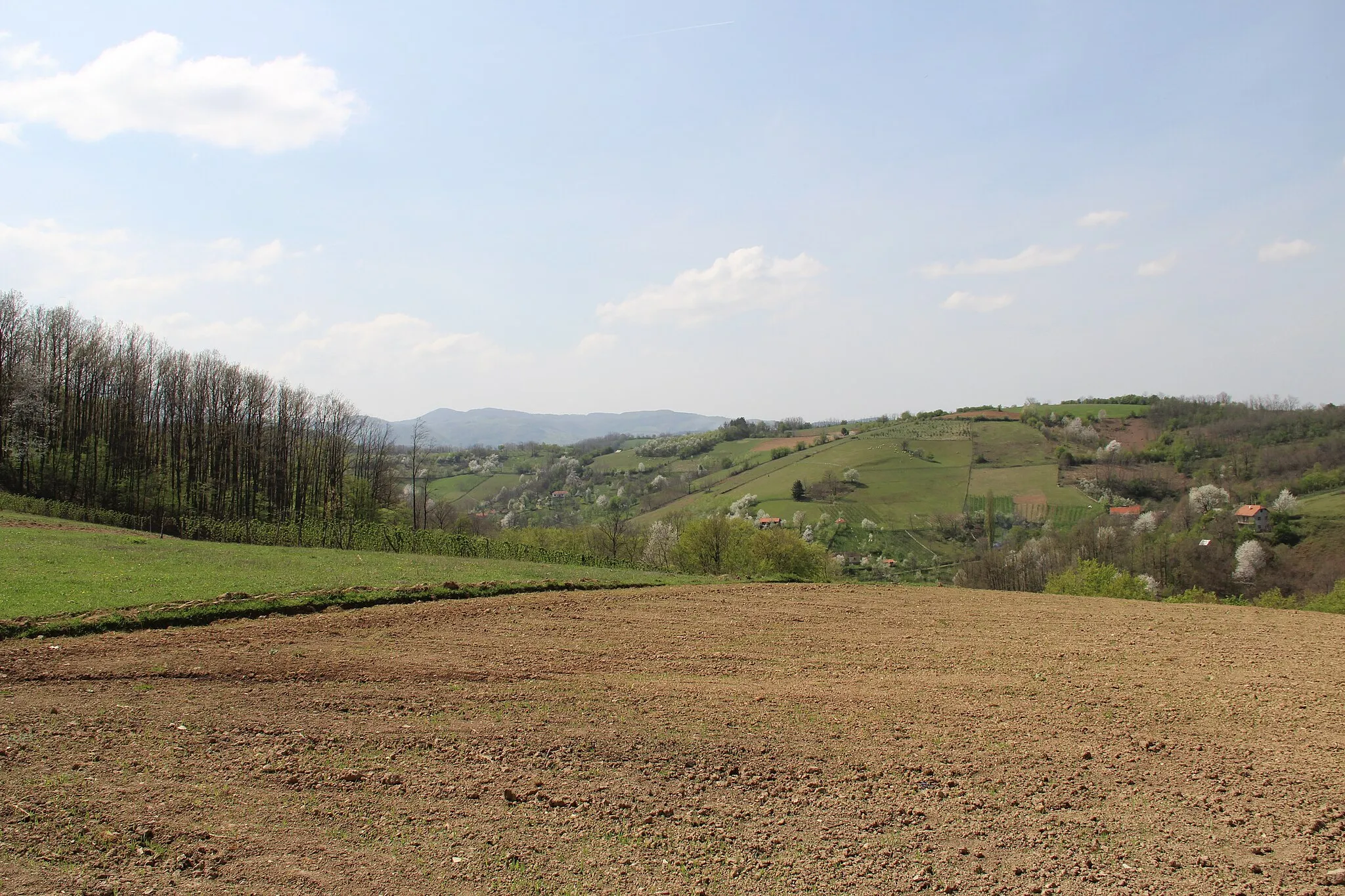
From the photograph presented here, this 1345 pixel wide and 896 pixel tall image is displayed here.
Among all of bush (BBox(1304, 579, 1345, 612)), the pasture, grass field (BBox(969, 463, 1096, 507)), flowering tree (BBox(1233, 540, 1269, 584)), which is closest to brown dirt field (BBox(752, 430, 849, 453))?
grass field (BBox(969, 463, 1096, 507))

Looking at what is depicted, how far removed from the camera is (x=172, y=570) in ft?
61.6

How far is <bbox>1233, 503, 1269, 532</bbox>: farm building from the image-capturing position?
220 feet

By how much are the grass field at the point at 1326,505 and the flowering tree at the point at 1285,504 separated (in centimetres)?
89

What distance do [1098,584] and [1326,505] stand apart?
164 ft

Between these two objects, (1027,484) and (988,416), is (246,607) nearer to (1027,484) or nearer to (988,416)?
(1027,484)

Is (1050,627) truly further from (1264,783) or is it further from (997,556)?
(997,556)

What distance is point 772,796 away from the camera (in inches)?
301

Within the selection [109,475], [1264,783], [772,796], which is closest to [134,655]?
[772,796]

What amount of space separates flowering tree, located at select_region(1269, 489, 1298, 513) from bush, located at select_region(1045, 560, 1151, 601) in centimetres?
3718

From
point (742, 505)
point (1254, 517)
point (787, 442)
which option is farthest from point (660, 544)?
point (787, 442)

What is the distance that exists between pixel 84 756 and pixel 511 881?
17.0ft

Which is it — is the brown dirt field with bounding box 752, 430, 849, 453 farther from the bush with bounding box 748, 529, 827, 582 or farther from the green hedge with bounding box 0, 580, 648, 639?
the green hedge with bounding box 0, 580, 648, 639

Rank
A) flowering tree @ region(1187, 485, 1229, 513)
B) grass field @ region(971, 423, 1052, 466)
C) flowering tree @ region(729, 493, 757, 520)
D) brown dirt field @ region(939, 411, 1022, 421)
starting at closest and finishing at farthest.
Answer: flowering tree @ region(1187, 485, 1229, 513), flowering tree @ region(729, 493, 757, 520), grass field @ region(971, 423, 1052, 466), brown dirt field @ region(939, 411, 1022, 421)

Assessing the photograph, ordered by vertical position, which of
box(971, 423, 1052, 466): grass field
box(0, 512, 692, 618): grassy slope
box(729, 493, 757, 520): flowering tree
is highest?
box(971, 423, 1052, 466): grass field
